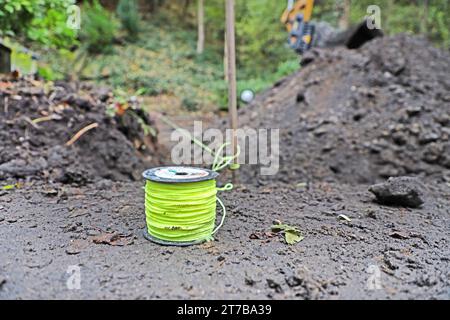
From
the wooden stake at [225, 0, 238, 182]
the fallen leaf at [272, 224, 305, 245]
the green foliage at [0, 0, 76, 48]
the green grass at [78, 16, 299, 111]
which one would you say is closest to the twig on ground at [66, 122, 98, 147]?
the green foliage at [0, 0, 76, 48]

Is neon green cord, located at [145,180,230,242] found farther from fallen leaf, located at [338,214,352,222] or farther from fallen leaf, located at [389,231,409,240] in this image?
fallen leaf, located at [389,231,409,240]

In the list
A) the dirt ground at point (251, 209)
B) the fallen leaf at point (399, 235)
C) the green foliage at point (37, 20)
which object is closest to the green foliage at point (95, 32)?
the green foliage at point (37, 20)

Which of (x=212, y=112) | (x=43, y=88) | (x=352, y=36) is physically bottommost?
(x=212, y=112)

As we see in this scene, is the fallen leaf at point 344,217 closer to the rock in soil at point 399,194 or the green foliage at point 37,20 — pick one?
the rock in soil at point 399,194

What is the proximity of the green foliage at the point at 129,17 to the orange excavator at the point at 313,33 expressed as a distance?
10.1 meters

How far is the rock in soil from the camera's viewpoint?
218 centimetres

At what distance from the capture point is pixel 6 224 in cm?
171

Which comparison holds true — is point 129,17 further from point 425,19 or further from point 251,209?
point 251,209

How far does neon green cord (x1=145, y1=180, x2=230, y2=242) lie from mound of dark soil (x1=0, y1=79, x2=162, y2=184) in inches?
48.0

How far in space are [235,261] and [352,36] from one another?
20.8 ft

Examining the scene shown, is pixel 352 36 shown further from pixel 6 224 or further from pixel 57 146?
pixel 6 224

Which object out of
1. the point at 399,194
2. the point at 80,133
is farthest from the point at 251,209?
the point at 80,133

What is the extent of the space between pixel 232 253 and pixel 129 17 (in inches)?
656

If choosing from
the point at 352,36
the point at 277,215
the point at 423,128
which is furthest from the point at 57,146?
the point at 352,36
